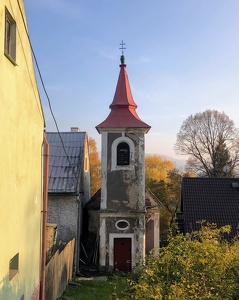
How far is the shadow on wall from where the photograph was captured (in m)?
5.89

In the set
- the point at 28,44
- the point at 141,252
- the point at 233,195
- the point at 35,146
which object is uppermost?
the point at 28,44

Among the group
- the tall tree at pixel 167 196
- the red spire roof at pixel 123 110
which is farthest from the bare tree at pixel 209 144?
the red spire roof at pixel 123 110

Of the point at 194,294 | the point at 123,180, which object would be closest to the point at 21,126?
the point at 194,294

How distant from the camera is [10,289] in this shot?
6.30 meters

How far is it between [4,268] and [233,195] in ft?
49.1

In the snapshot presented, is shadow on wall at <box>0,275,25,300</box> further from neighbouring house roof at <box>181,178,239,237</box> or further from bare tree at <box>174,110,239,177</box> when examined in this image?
bare tree at <box>174,110,239,177</box>

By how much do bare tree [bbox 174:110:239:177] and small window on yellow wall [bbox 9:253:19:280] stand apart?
2613 cm

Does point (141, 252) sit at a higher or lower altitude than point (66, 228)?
lower

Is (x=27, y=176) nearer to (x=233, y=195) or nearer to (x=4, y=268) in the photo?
(x=4, y=268)

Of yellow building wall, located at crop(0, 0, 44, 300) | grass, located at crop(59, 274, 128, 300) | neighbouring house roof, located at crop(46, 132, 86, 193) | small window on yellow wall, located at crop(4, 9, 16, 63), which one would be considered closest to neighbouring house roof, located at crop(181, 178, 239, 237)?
grass, located at crop(59, 274, 128, 300)

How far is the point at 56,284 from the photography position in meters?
10.9

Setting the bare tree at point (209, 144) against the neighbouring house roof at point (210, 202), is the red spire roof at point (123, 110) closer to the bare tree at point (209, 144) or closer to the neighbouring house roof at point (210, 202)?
the neighbouring house roof at point (210, 202)

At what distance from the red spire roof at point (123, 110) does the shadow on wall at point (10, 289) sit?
10387 mm

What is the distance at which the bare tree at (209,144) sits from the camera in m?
31.2
